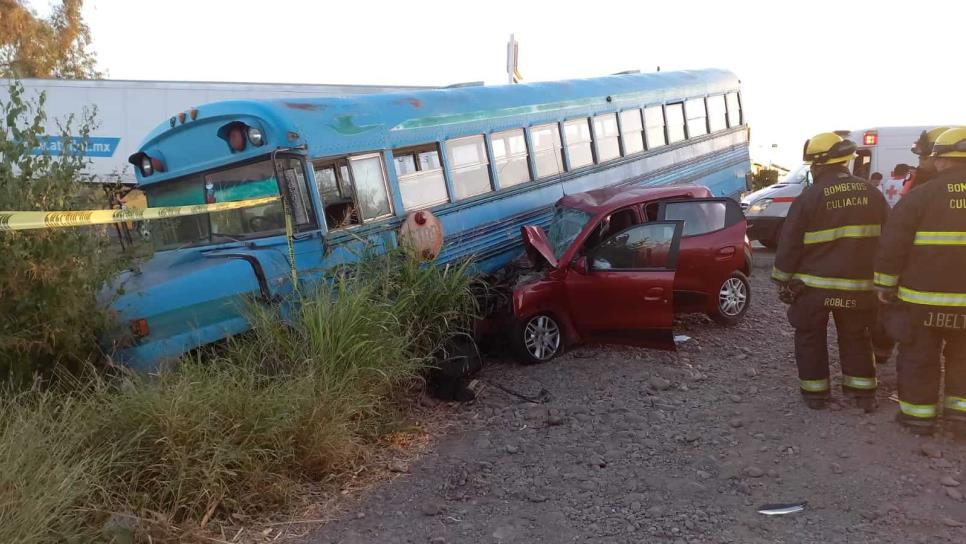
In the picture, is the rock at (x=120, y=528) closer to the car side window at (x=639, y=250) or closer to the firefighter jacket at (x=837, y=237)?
the firefighter jacket at (x=837, y=237)

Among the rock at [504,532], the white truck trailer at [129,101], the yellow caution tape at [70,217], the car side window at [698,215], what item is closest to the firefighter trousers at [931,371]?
the rock at [504,532]

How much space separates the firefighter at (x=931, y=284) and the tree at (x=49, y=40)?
2646 cm

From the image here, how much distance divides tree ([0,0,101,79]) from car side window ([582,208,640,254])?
23.5 m

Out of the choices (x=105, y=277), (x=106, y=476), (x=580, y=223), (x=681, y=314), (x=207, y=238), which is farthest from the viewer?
(x=681, y=314)

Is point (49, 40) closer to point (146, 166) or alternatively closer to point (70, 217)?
point (146, 166)

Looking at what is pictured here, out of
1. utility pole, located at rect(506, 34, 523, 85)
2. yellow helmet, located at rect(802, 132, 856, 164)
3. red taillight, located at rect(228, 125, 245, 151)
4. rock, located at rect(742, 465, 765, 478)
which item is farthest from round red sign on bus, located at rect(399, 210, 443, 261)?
utility pole, located at rect(506, 34, 523, 85)

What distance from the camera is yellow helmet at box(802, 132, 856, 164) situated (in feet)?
16.9

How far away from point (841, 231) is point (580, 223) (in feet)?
9.28

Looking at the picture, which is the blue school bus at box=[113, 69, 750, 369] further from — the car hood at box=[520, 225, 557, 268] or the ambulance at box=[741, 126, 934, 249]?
the ambulance at box=[741, 126, 934, 249]

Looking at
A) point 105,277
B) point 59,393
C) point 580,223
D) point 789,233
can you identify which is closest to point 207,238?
point 105,277

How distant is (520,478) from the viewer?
4.61 metres

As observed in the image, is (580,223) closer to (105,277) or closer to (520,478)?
(520,478)

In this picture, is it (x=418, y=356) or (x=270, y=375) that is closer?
(x=270, y=375)

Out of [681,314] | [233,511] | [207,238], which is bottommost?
[681,314]
